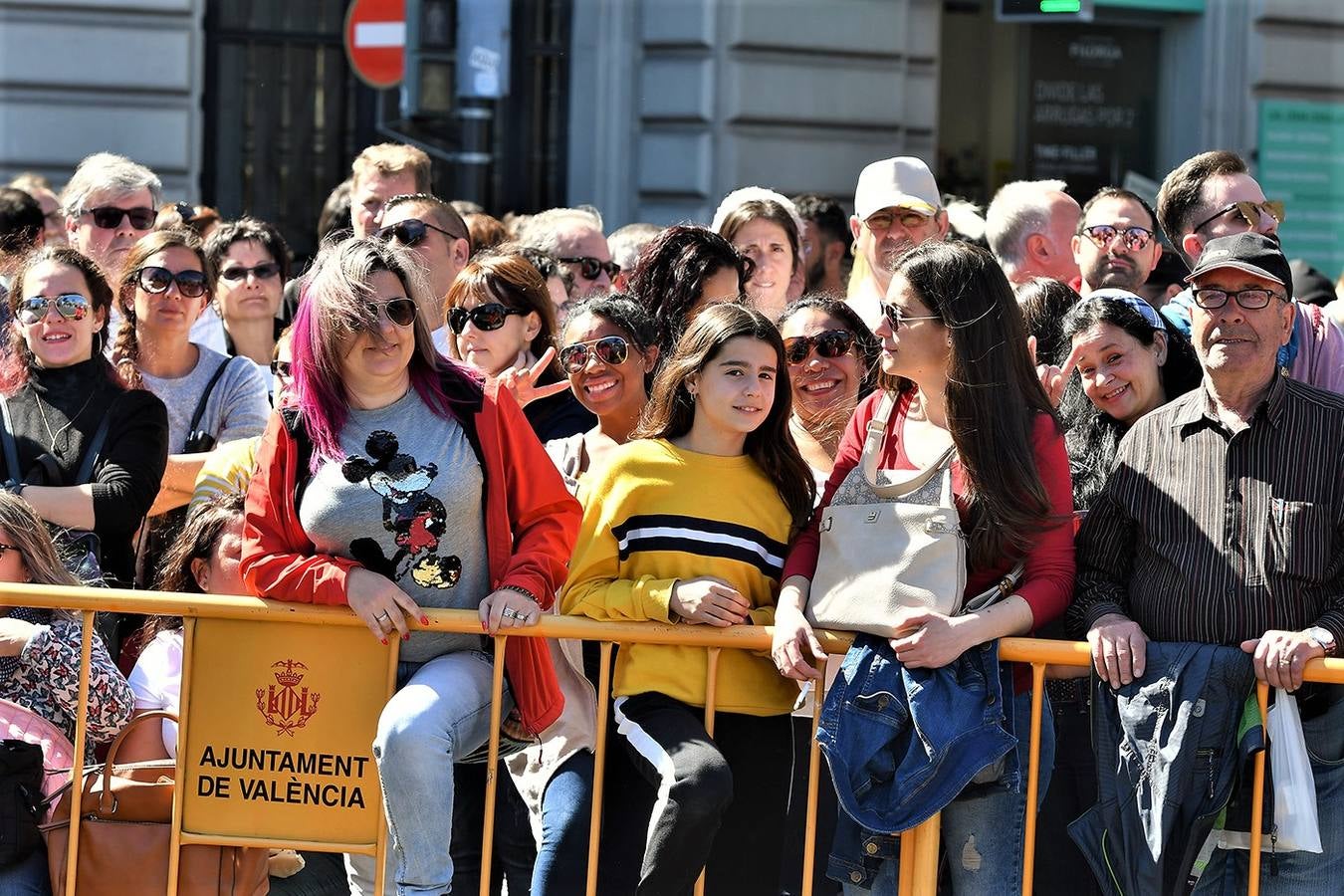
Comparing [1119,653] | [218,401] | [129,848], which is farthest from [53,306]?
[1119,653]

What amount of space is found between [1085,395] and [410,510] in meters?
1.93

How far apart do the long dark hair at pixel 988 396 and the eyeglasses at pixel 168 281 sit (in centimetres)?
275

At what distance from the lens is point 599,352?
5145mm

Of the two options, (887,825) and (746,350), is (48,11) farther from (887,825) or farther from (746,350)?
(887,825)

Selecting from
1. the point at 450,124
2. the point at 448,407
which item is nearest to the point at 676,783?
the point at 448,407

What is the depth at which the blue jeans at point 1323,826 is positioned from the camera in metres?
4.07

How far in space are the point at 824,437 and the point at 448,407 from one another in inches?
47.2

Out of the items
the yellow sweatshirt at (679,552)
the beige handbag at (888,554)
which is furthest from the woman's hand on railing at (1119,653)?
the yellow sweatshirt at (679,552)

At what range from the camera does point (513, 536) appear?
443cm

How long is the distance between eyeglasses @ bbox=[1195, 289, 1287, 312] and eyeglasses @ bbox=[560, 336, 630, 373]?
1681 millimetres

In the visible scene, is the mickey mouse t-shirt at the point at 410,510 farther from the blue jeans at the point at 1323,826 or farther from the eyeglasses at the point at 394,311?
the blue jeans at the point at 1323,826

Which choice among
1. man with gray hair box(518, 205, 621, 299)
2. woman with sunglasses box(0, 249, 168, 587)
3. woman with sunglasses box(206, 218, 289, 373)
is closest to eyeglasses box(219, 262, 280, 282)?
woman with sunglasses box(206, 218, 289, 373)

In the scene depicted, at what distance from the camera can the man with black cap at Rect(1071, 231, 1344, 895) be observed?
4.06m

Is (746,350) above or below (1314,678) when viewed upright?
above
